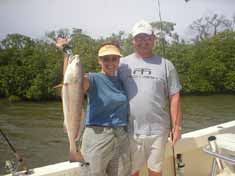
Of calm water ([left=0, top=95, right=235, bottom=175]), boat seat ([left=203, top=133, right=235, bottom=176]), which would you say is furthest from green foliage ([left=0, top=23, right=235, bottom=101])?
boat seat ([left=203, top=133, right=235, bottom=176])

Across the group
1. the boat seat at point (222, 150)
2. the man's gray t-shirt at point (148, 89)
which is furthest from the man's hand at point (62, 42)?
the boat seat at point (222, 150)

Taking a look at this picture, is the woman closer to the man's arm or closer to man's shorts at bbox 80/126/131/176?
man's shorts at bbox 80/126/131/176

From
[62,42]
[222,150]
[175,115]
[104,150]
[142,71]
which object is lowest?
[222,150]

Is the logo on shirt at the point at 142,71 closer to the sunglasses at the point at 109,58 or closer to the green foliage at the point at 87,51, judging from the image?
the sunglasses at the point at 109,58

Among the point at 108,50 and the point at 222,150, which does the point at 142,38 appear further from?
the point at 222,150

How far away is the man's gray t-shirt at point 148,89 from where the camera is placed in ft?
8.61

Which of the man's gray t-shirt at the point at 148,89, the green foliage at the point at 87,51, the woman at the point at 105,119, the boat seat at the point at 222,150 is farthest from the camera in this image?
the green foliage at the point at 87,51

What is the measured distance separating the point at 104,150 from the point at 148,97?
19.5 inches

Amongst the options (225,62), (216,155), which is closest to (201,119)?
(225,62)

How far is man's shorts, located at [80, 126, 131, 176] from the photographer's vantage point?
8.07 feet

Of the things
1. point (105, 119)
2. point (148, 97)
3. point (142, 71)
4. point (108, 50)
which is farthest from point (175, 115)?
point (108, 50)

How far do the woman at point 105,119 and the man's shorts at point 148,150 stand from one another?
181 millimetres

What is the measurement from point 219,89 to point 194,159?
4256cm

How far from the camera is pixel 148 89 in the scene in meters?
2.63
